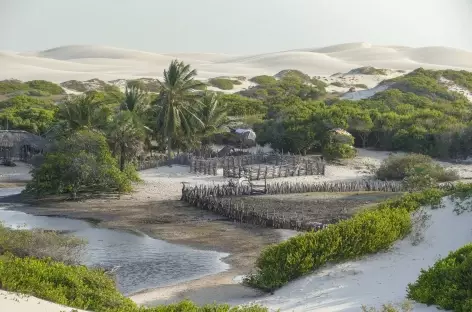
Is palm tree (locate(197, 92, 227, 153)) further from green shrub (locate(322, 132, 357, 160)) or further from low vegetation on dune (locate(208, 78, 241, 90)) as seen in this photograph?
low vegetation on dune (locate(208, 78, 241, 90))

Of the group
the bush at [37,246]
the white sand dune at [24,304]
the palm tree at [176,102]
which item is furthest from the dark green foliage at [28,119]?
the white sand dune at [24,304]

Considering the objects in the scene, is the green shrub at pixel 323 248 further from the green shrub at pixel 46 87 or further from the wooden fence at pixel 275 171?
the green shrub at pixel 46 87

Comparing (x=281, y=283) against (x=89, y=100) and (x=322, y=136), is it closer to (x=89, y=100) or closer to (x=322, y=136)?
(x=89, y=100)

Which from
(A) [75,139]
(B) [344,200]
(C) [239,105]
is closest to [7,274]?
(B) [344,200]

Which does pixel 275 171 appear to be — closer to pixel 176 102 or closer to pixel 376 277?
pixel 176 102

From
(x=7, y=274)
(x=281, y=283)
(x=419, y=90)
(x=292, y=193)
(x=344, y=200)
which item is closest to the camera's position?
(x=7, y=274)

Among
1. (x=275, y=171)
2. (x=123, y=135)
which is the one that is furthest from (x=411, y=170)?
(x=123, y=135)
